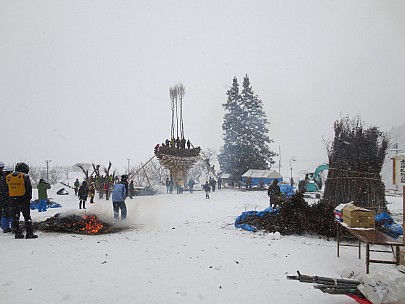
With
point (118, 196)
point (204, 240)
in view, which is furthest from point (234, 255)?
point (118, 196)

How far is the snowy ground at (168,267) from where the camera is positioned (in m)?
4.55

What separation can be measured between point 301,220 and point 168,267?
15.2 ft

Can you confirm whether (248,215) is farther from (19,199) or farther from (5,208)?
(5,208)

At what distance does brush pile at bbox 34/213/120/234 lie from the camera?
876 cm

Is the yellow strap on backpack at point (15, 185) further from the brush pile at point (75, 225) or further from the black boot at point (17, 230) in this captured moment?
the brush pile at point (75, 225)

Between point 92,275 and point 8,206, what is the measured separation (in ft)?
15.3

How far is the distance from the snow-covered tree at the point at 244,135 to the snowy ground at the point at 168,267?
1235 inches

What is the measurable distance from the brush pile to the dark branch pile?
4733 mm

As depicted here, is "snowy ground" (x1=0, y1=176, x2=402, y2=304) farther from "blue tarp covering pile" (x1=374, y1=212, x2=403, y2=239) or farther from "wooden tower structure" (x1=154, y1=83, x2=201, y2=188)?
"wooden tower structure" (x1=154, y1=83, x2=201, y2=188)

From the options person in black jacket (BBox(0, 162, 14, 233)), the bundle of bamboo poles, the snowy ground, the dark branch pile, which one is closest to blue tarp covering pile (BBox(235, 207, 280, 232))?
the dark branch pile

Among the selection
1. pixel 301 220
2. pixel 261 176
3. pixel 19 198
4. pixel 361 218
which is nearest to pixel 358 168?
pixel 301 220

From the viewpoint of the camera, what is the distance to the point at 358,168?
1072cm

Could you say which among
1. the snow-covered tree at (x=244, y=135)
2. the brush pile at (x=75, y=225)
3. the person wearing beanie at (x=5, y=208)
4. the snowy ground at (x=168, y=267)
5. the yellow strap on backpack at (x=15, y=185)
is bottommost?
the snowy ground at (x=168, y=267)

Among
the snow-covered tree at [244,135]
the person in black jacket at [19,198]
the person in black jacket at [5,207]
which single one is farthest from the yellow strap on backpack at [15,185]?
the snow-covered tree at [244,135]
